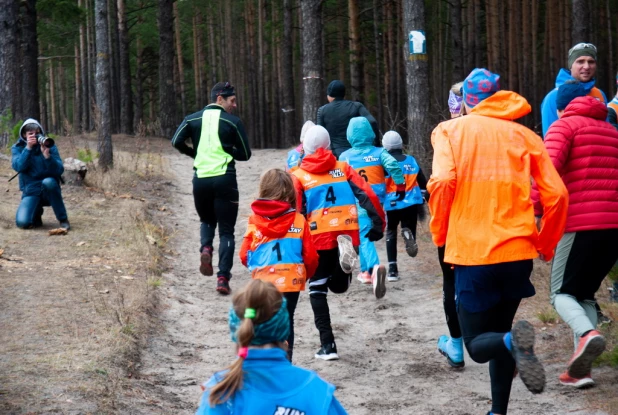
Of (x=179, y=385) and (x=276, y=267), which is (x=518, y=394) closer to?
(x=276, y=267)

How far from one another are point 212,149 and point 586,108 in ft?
14.2

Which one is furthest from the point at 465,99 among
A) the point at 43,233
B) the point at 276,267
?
the point at 43,233

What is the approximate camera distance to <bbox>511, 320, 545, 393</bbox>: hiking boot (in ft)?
13.2

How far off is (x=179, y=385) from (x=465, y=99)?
3044 millimetres

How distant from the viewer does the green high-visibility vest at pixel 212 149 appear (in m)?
8.53

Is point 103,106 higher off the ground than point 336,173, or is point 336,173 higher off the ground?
point 103,106

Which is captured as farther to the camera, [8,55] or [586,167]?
[8,55]

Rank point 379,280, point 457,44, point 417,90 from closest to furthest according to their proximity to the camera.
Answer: point 379,280 → point 417,90 → point 457,44

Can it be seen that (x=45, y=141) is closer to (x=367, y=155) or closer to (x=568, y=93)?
(x=367, y=155)

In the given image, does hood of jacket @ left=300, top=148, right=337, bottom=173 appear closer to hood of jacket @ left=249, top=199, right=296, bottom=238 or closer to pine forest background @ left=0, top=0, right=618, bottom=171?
hood of jacket @ left=249, top=199, right=296, bottom=238

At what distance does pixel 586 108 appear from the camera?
17.2 feet

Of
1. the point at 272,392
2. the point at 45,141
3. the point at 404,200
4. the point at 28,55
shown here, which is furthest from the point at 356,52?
the point at 272,392

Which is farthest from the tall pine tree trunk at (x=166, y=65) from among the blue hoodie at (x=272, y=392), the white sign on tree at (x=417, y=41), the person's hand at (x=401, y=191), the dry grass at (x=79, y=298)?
the blue hoodie at (x=272, y=392)

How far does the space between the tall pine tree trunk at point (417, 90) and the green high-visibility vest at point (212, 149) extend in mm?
4903
